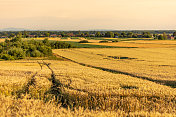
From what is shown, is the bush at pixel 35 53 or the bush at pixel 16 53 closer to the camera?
the bush at pixel 16 53

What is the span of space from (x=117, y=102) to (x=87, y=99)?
135 cm

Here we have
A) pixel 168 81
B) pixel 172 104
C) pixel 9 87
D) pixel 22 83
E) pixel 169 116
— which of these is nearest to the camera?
pixel 169 116

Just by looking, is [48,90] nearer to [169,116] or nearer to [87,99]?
[87,99]

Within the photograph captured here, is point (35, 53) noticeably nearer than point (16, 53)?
No

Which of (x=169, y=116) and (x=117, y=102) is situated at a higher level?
(x=169, y=116)

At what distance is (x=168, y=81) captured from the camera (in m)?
17.6

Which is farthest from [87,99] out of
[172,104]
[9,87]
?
[9,87]

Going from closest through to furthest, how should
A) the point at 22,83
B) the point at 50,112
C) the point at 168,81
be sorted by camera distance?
the point at 50,112 < the point at 22,83 < the point at 168,81

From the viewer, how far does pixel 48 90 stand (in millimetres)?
10734

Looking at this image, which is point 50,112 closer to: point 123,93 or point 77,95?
point 77,95

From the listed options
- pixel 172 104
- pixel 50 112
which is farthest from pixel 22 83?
pixel 172 104

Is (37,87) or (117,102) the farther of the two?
(37,87)

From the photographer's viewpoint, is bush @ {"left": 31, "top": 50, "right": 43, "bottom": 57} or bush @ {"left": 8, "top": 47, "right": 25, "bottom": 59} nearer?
bush @ {"left": 8, "top": 47, "right": 25, "bottom": 59}

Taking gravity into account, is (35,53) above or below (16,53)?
below
